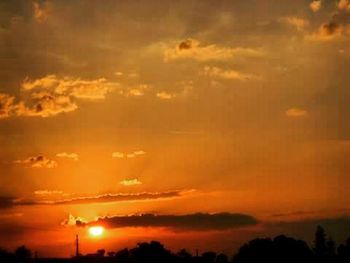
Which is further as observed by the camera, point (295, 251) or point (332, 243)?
point (332, 243)

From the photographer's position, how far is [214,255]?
440ft

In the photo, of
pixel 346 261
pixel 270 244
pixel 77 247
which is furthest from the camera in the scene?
pixel 270 244

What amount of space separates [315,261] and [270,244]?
426 inches

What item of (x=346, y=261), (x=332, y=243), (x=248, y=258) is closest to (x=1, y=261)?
(x=248, y=258)

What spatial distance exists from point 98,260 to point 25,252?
95.5 ft

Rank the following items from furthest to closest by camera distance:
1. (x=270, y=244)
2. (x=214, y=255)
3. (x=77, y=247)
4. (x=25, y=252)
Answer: (x=214, y=255)
(x=25, y=252)
(x=270, y=244)
(x=77, y=247)

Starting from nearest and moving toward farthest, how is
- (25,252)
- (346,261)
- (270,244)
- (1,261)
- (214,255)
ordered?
1. (1,261)
2. (346,261)
3. (270,244)
4. (25,252)
5. (214,255)

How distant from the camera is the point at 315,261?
91.2 meters

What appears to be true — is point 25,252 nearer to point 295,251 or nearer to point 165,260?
point 165,260

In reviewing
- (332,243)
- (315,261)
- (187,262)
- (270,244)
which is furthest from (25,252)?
(332,243)

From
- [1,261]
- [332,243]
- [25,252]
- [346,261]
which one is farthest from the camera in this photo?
[332,243]

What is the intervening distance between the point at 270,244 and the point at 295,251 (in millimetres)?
5268

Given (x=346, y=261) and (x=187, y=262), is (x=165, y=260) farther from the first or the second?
(x=346, y=261)

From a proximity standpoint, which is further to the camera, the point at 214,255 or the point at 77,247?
the point at 214,255
